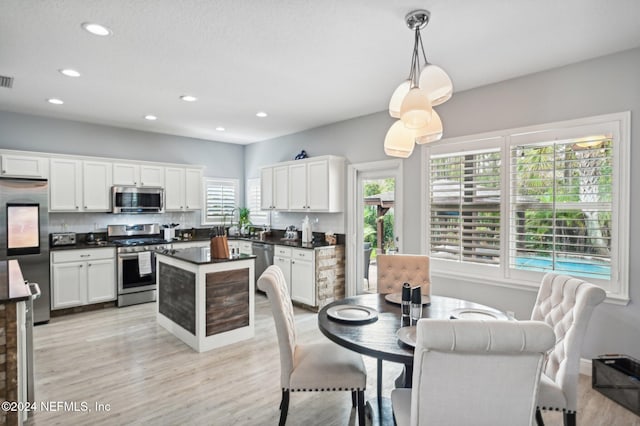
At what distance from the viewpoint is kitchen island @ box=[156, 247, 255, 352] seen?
138 inches

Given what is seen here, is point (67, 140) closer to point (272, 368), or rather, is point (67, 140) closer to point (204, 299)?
point (204, 299)

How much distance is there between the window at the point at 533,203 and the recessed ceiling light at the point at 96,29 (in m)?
3.32

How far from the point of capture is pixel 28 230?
429 centimetres

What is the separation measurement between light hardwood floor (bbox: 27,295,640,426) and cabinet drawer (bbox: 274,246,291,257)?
135 centimetres

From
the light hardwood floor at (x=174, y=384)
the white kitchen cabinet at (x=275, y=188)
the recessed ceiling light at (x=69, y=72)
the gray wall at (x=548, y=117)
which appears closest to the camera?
the light hardwood floor at (x=174, y=384)

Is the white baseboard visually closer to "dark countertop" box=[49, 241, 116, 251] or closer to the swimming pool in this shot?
the swimming pool

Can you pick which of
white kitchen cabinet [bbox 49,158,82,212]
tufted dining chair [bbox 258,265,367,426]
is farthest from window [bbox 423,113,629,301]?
white kitchen cabinet [bbox 49,158,82,212]

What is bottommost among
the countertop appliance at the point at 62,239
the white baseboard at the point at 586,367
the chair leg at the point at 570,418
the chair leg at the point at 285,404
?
the white baseboard at the point at 586,367

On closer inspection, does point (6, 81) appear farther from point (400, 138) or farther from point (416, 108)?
point (416, 108)

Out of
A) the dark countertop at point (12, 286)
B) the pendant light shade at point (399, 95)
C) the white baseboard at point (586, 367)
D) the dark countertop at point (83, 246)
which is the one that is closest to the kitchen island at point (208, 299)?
the dark countertop at point (12, 286)

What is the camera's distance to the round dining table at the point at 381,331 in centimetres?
172

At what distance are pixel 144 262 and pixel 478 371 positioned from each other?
5111 mm

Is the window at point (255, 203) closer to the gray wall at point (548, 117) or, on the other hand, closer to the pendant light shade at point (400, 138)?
the gray wall at point (548, 117)

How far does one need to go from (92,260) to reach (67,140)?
1.89 metres
